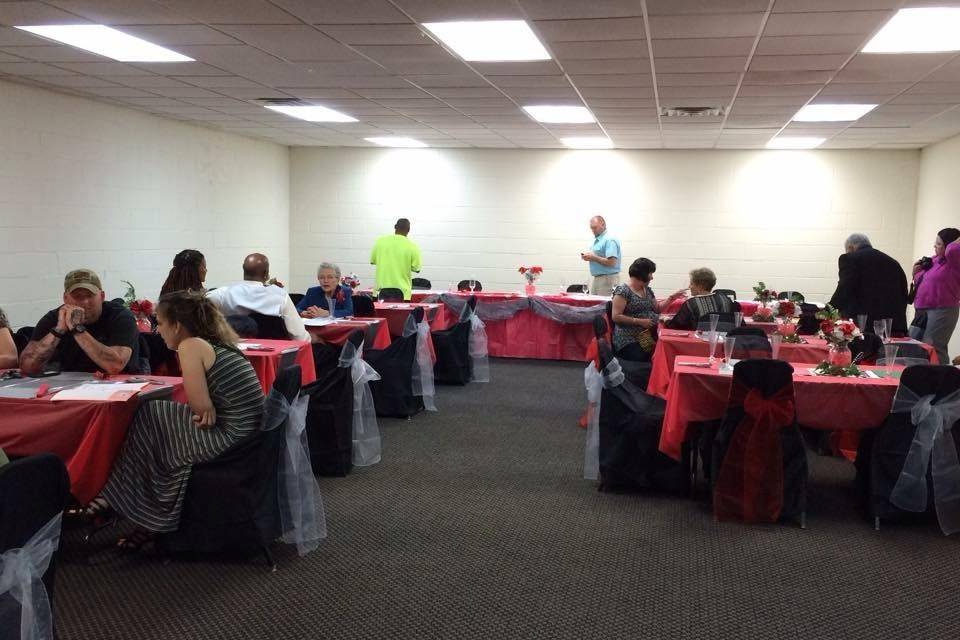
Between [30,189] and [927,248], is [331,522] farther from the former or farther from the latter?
[927,248]

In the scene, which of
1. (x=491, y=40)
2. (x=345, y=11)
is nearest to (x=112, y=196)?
(x=345, y=11)

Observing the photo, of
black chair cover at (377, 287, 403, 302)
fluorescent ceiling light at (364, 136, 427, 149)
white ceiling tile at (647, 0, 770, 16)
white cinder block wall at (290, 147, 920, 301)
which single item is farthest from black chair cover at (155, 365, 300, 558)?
white cinder block wall at (290, 147, 920, 301)

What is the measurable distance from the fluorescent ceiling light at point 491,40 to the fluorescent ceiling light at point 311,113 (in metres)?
3.07

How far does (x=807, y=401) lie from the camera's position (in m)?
4.25

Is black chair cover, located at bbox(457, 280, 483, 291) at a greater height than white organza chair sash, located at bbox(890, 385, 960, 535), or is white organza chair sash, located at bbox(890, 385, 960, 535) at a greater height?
black chair cover, located at bbox(457, 280, 483, 291)

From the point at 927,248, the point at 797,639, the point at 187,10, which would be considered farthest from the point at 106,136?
the point at 927,248

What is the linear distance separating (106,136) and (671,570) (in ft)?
23.2

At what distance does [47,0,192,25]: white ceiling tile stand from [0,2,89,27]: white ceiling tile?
9 cm

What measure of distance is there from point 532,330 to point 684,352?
3.89 m

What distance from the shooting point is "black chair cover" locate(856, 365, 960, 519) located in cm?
398

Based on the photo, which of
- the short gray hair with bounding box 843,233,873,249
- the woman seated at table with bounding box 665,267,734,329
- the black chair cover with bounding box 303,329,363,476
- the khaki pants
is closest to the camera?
the black chair cover with bounding box 303,329,363,476

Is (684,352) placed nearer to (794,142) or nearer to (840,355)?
(840,355)

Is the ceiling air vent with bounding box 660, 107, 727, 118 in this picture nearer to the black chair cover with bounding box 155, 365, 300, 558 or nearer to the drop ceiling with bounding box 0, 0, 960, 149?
the drop ceiling with bounding box 0, 0, 960, 149

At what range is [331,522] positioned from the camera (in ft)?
13.7
